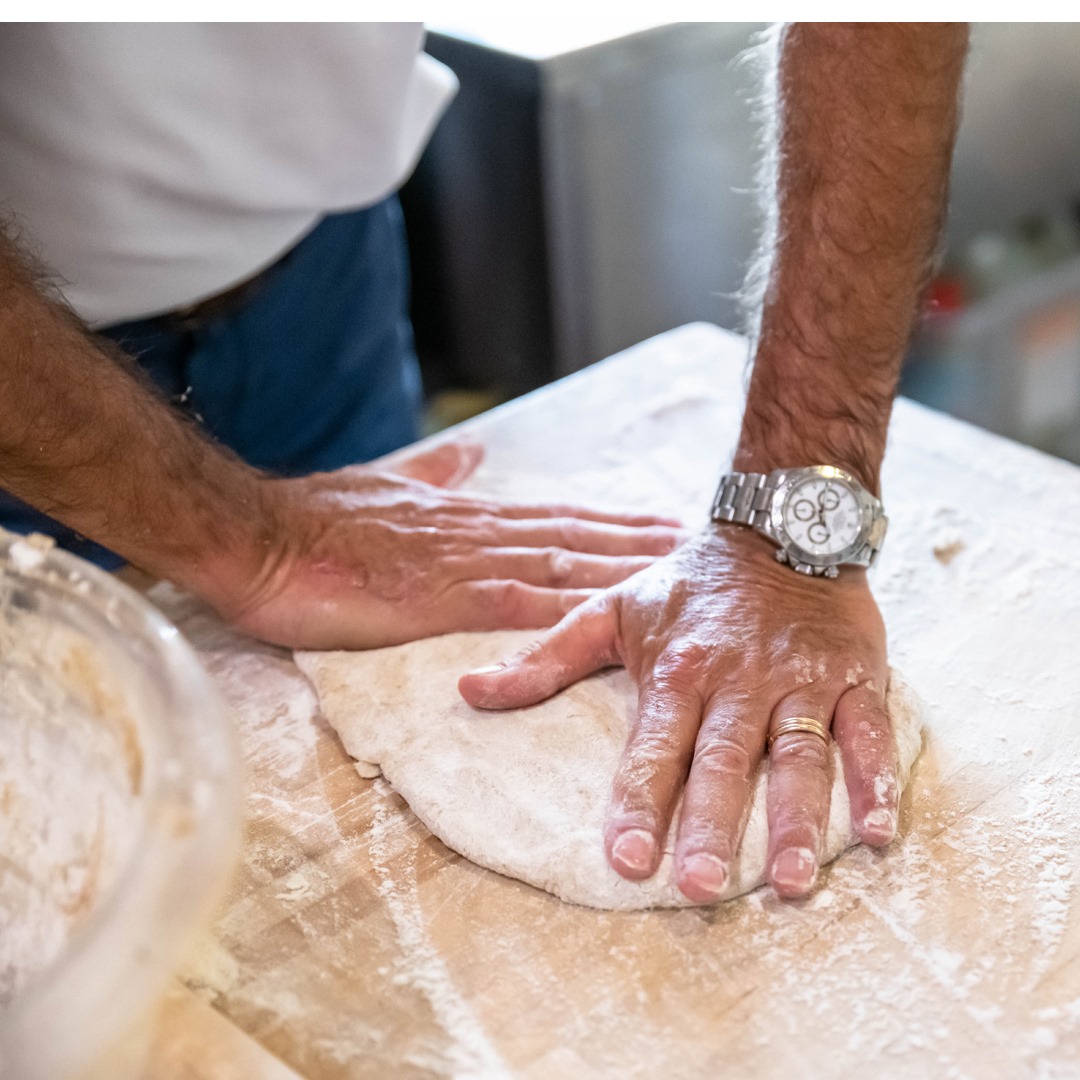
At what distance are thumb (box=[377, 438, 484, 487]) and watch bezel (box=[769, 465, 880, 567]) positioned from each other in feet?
1.31

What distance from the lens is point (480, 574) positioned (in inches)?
43.6

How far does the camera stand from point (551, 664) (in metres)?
0.97

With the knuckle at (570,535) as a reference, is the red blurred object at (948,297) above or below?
below

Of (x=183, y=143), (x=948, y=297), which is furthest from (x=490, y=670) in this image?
(x=948, y=297)

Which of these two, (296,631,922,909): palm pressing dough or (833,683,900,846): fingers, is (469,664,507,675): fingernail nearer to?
(296,631,922,909): palm pressing dough

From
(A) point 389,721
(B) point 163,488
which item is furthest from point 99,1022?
(B) point 163,488

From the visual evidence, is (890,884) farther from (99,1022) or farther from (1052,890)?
(99,1022)

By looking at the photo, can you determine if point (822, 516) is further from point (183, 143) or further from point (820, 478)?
point (183, 143)

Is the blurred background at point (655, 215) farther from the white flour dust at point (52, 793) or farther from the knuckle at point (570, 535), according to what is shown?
the white flour dust at point (52, 793)

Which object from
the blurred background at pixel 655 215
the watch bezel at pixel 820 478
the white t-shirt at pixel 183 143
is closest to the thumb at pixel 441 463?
the white t-shirt at pixel 183 143

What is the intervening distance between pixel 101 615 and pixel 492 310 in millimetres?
1932

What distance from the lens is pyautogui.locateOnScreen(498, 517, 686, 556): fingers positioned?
115 centimetres

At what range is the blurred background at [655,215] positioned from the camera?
218 centimetres

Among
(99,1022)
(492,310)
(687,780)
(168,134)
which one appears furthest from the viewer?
(492,310)
